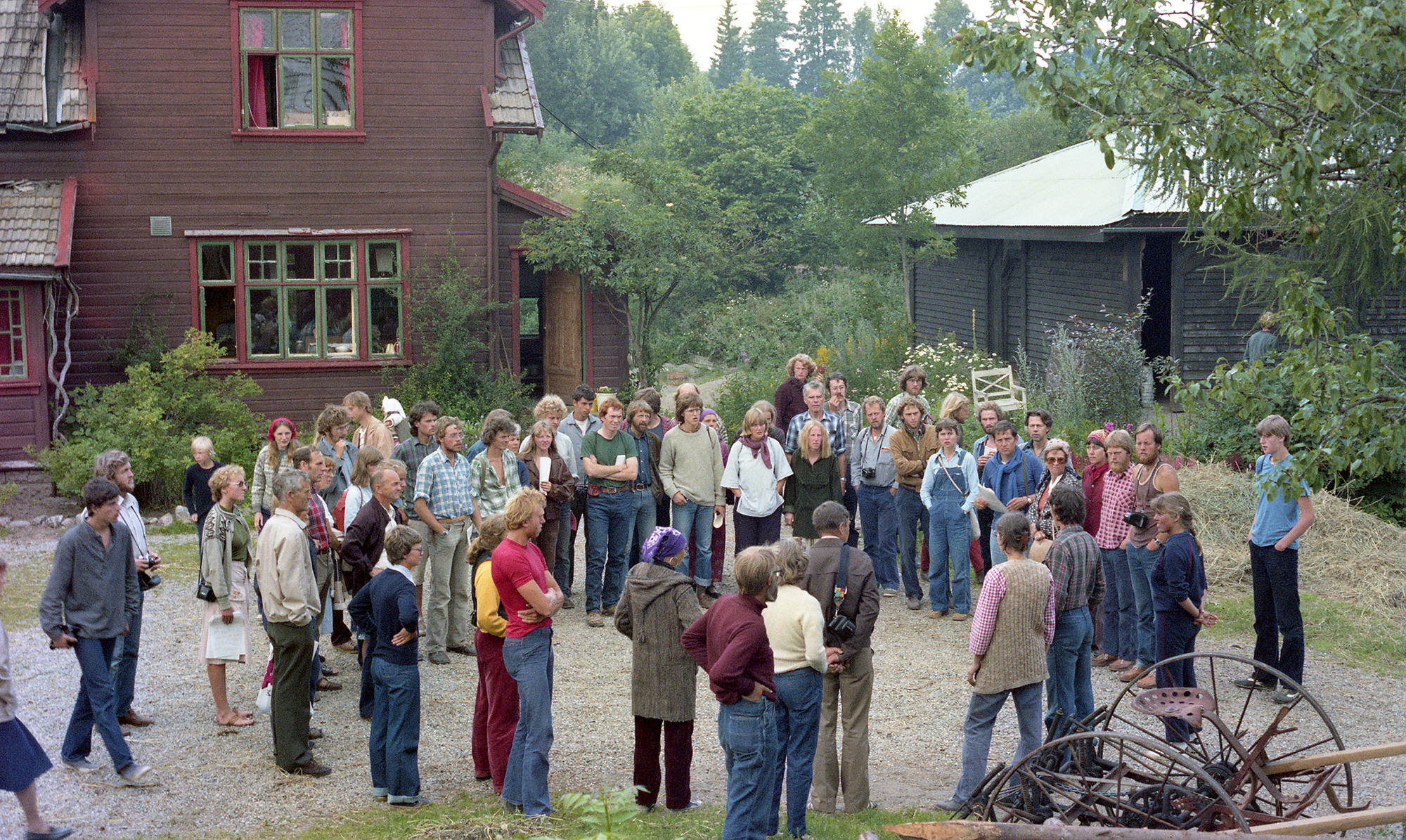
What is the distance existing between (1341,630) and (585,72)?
55576 mm

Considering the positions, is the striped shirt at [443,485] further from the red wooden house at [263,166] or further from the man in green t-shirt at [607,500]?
the red wooden house at [263,166]

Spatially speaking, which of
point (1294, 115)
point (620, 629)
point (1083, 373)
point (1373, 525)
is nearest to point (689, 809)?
point (620, 629)

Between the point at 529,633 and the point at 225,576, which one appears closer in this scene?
the point at 529,633

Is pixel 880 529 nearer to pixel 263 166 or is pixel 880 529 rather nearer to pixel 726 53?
pixel 263 166

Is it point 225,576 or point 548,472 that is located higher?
point 548,472

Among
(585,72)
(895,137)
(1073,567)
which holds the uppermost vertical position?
(585,72)

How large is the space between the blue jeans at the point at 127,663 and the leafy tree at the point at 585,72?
55229 mm

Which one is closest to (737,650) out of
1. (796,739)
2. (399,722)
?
(796,739)

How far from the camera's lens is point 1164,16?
6.30 meters

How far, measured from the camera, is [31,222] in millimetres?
15492

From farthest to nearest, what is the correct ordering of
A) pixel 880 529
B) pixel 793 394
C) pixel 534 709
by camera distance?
pixel 793 394, pixel 880 529, pixel 534 709

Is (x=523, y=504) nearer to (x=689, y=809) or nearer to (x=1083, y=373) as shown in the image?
(x=689, y=809)

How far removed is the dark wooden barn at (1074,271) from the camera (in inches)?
719

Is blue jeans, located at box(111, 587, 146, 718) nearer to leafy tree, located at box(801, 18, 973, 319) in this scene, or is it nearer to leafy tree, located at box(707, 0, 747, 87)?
leafy tree, located at box(801, 18, 973, 319)
